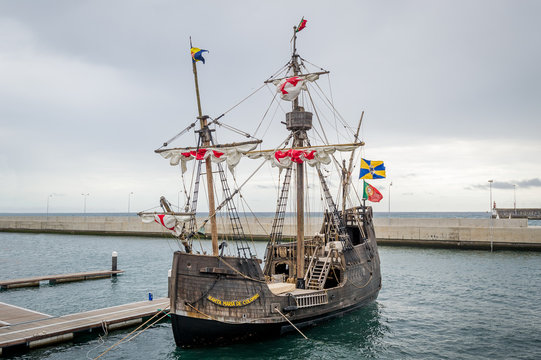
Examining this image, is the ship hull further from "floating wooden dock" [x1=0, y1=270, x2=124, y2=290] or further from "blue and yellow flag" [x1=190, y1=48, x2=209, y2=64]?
"floating wooden dock" [x1=0, y1=270, x2=124, y2=290]

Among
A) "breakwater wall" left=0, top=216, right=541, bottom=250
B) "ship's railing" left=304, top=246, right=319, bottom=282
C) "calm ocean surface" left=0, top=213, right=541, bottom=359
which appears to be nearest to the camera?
"calm ocean surface" left=0, top=213, right=541, bottom=359

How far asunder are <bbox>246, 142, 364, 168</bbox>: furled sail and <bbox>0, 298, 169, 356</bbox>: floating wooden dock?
10.6m

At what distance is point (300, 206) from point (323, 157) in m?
3.04

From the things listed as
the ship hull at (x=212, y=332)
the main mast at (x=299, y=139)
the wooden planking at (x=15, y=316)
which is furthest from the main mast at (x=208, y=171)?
the wooden planking at (x=15, y=316)

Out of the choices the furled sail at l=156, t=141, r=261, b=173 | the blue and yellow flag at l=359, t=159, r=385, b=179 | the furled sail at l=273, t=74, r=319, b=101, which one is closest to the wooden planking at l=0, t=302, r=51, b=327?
the furled sail at l=156, t=141, r=261, b=173

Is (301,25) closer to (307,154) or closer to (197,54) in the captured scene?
(307,154)

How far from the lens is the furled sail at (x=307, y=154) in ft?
74.6

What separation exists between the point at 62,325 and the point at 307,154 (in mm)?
14931

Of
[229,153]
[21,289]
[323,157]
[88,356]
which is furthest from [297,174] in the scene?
[21,289]

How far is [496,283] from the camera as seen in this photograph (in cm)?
3297

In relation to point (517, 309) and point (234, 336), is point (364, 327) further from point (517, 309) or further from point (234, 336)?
point (517, 309)

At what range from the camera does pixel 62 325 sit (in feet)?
62.6

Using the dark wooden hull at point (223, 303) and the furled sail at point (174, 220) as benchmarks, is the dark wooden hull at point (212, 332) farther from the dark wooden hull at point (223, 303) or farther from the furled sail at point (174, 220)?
the furled sail at point (174, 220)

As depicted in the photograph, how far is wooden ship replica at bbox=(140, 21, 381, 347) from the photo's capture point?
16.5 meters
